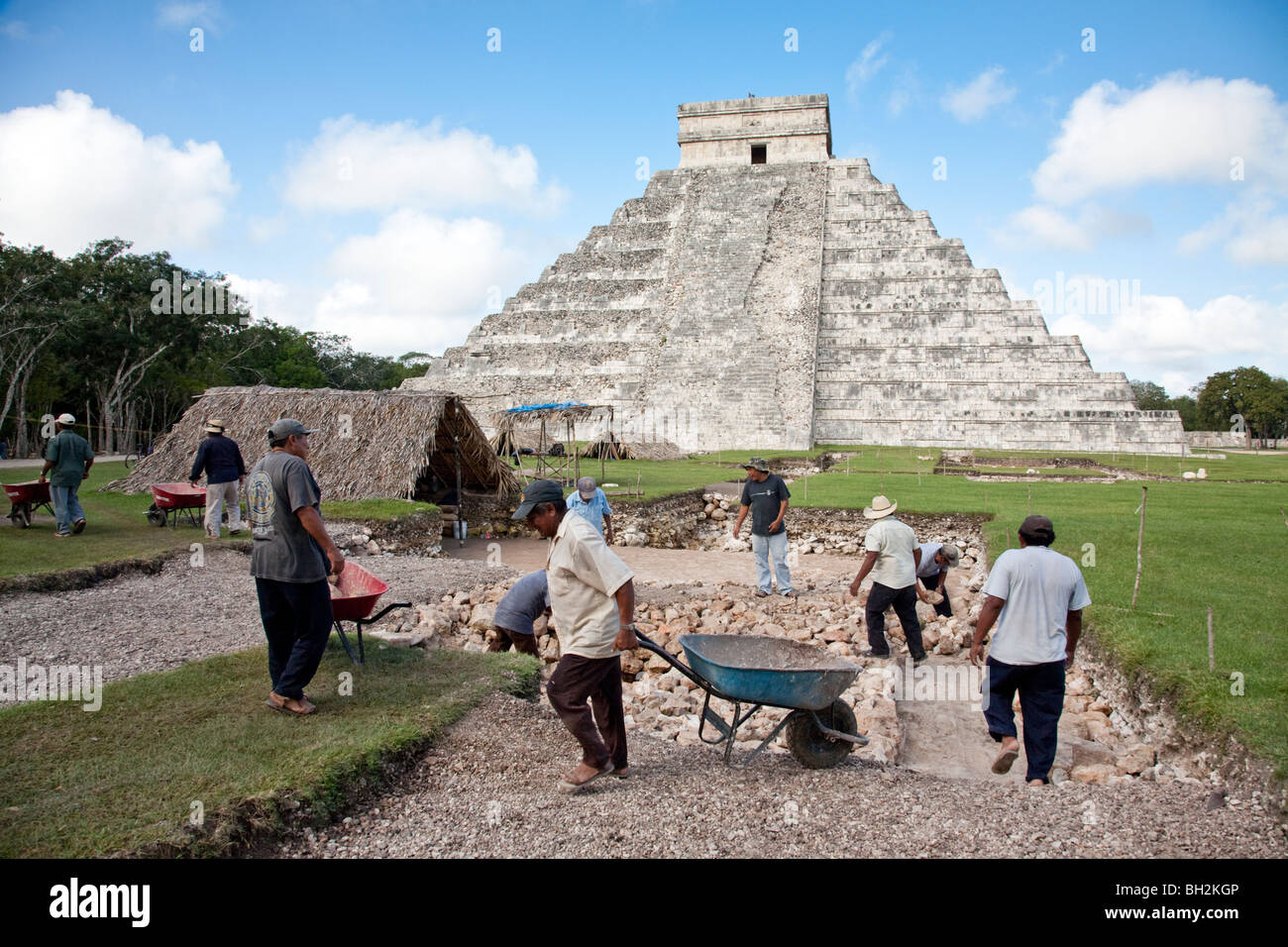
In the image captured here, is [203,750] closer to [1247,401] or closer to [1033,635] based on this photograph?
[1033,635]

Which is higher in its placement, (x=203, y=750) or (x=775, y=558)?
(x=775, y=558)

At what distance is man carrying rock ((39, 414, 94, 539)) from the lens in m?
11.0

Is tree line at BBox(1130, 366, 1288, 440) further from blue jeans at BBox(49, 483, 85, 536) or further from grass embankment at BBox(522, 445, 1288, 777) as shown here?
blue jeans at BBox(49, 483, 85, 536)

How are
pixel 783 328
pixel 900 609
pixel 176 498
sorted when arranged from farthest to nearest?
1. pixel 783 328
2. pixel 176 498
3. pixel 900 609

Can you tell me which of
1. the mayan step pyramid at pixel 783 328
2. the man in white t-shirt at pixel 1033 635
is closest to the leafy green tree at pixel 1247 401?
the mayan step pyramid at pixel 783 328

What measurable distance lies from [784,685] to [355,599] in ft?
10.5

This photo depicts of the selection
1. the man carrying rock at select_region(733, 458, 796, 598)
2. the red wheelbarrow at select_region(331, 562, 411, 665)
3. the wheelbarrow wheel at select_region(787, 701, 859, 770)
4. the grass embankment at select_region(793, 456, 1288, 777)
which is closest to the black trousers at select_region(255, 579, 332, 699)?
the red wheelbarrow at select_region(331, 562, 411, 665)

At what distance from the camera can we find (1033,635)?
5.08 m

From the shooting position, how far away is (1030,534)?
17.0 ft

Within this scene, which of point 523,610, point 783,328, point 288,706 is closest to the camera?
point 288,706

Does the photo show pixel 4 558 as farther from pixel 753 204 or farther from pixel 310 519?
pixel 753 204

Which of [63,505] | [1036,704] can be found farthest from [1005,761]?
[63,505]

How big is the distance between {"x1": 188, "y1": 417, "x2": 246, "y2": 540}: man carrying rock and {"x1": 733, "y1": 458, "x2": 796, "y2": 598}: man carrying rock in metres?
7.00

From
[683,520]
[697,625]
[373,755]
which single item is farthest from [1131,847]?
[683,520]
